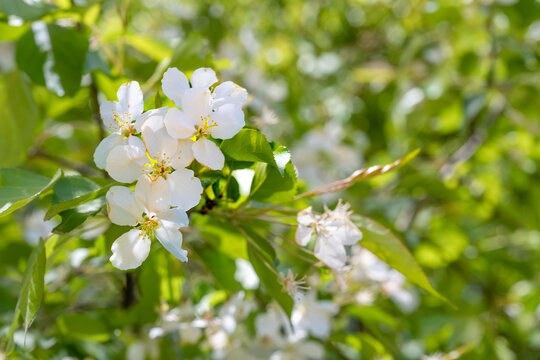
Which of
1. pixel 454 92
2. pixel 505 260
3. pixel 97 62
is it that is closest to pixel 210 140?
pixel 97 62

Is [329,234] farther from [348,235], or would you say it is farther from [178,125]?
[178,125]

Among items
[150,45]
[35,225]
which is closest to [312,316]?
[150,45]

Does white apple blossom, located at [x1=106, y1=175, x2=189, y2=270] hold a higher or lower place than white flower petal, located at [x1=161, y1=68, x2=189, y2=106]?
lower

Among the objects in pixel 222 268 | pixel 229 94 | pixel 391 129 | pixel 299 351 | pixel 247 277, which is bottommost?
pixel 391 129

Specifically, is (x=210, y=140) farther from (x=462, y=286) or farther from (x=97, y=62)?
(x=462, y=286)

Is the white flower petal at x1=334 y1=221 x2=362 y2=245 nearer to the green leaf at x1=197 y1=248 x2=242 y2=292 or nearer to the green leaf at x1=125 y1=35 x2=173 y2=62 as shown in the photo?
the green leaf at x1=197 y1=248 x2=242 y2=292

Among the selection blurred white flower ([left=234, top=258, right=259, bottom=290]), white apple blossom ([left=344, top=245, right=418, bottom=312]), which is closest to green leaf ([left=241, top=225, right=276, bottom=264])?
blurred white flower ([left=234, top=258, right=259, bottom=290])

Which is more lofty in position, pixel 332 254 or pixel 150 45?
pixel 150 45
